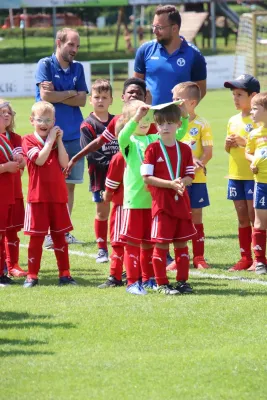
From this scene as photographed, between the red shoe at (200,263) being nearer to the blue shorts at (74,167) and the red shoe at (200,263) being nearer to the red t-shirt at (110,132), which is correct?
the red t-shirt at (110,132)

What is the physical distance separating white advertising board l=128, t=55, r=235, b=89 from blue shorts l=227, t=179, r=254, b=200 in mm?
27029

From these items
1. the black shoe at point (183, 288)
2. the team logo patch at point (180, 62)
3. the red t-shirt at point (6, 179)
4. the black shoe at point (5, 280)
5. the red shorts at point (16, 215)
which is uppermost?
the team logo patch at point (180, 62)

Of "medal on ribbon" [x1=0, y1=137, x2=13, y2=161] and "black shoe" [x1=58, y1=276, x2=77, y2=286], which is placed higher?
"medal on ribbon" [x1=0, y1=137, x2=13, y2=161]

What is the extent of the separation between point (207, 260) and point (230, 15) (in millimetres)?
44821

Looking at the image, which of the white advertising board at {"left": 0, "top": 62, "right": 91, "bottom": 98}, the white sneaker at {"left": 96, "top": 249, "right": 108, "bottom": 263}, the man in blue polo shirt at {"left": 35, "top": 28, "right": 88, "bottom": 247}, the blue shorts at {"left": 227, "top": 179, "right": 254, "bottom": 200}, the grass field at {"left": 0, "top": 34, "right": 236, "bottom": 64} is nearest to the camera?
the blue shorts at {"left": 227, "top": 179, "right": 254, "bottom": 200}

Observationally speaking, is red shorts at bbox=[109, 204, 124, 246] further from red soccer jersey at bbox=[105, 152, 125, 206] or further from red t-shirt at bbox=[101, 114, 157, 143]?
red t-shirt at bbox=[101, 114, 157, 143]

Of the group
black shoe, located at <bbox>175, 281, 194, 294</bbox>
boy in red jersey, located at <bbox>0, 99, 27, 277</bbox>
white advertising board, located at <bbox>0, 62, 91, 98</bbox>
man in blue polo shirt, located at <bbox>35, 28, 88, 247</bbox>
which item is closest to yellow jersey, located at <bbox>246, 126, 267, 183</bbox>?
black shoe, located at <bbox>175, 281, 194, 294</bbox>

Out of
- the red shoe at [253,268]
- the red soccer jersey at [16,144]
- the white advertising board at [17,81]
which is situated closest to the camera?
the red soccer jersey at [16,144]

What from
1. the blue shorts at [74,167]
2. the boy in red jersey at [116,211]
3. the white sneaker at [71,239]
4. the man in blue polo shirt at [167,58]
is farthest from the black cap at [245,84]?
the white sneaker at [71,239]

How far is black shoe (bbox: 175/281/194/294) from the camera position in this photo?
8.55m

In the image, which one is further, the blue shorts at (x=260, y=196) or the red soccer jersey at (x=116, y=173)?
the blue shorts at (x=260, y=196)

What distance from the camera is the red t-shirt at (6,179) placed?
9.02 metres

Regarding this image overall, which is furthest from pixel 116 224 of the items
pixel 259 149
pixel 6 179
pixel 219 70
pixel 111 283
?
pixel 219 70

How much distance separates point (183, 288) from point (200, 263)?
1462 mm
